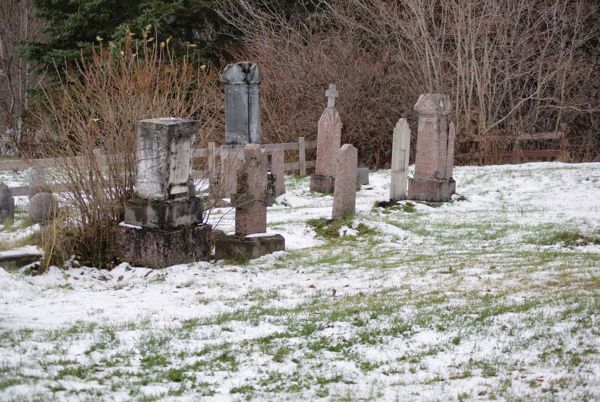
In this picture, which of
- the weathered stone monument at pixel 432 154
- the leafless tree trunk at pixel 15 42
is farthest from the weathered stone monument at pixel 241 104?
the leafless tree trunk at pixel 15 42

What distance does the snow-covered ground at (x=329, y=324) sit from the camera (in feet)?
20.8

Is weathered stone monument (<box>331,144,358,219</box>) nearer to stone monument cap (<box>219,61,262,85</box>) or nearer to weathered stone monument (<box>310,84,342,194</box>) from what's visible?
stone monument cap (<box>219,61,262,85</box>)

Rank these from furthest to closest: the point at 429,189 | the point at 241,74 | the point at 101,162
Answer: the point at 241,74 < the point at 429,189 < the point at 101,162

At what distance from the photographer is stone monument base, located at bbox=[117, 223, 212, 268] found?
36.4 feet

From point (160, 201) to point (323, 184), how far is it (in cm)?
907

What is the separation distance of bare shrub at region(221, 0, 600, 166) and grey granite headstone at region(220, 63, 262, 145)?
6.61 metres

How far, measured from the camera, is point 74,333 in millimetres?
7691

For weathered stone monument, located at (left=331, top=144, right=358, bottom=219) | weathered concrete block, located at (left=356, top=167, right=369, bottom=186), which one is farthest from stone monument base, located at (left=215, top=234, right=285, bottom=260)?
weathered concrete block, located at (left=356, top=167, right=369, bottom=186)

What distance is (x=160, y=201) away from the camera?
11070mm

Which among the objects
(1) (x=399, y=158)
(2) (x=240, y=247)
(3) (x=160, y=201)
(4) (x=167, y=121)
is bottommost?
(2) (x=240, y=247)

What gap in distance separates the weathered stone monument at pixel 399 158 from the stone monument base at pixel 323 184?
9.34 ft

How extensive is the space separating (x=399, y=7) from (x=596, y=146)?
7.44 m

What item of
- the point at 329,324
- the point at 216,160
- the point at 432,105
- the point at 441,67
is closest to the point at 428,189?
the point at 432,105

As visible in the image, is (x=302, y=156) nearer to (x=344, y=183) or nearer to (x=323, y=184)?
(x=323, y=184)
